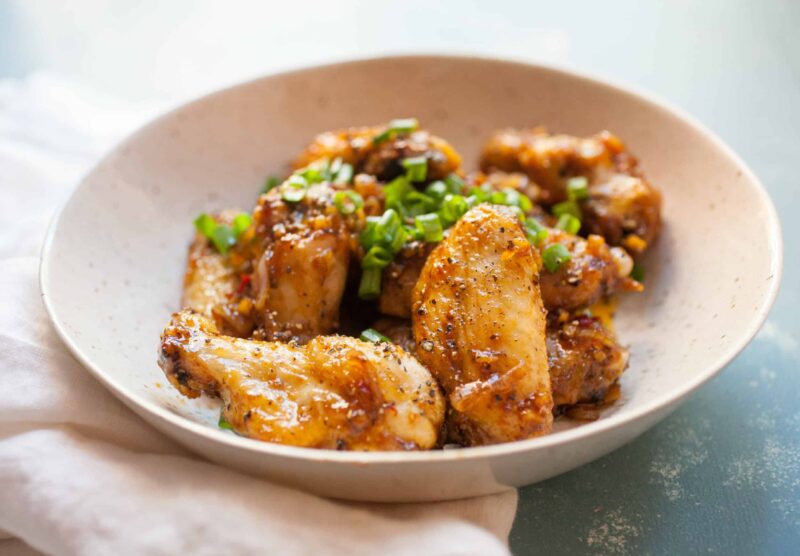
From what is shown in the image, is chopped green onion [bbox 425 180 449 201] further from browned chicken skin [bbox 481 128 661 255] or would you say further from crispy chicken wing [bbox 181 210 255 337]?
crispy chicken wing [bbox 181 210 255 337]

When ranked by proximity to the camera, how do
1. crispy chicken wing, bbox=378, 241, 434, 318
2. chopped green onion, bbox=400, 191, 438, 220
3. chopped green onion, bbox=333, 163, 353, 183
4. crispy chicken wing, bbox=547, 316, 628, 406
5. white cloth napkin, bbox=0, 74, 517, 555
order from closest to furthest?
1. white cloth napkin, bbox=0, 74, 517, 555
2. crispy chicken wing, bbox=547, 316, 628, 406
3. crispy chicken wing, bbox=378, 241, 434, 318
4. chopped green onion, bbox=400, 191, 438, 220
5. chopped green onion, bbox=333, 163, 353, 183

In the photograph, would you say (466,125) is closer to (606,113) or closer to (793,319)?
(606,113)

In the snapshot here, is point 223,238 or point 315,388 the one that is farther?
point 223,238

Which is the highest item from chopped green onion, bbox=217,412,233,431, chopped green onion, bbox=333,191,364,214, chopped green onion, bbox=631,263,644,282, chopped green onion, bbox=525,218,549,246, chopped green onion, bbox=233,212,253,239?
chopped green onion, bbox=333,191,364,214

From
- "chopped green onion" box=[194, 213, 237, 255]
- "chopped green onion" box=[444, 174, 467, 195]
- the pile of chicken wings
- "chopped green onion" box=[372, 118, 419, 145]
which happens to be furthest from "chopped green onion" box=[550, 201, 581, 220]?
"chopped green onion" box=[194, 213, 237, 255]

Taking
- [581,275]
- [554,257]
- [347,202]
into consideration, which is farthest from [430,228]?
[581,275]

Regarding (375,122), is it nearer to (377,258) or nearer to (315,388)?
(377,258)

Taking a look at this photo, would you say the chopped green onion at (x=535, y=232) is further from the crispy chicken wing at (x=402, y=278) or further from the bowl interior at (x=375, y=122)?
the bowl interior at (x=375, y=122)
